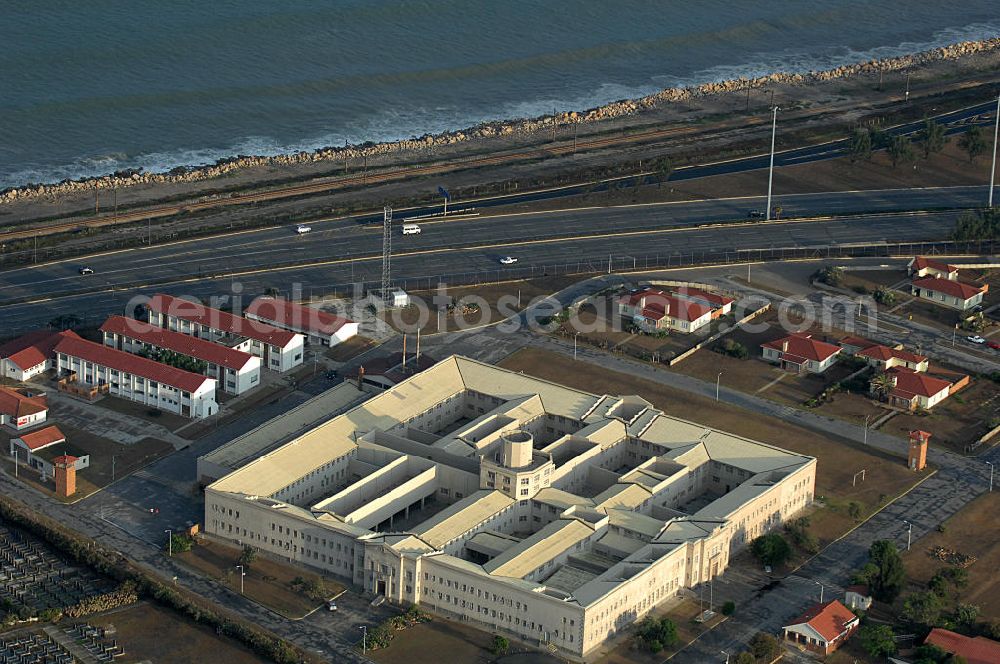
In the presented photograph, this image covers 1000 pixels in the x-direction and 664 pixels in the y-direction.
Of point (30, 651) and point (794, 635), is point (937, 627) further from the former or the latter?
point (30, 651)

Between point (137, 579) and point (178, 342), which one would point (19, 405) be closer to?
point (178, 342)

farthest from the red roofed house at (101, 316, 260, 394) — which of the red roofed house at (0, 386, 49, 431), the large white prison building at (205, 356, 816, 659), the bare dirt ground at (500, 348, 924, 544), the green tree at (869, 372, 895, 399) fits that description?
the green tree at (869, 372, 895, 399)

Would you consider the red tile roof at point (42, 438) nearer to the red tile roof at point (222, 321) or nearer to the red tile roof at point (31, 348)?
the red tile roof at point (31, 348)

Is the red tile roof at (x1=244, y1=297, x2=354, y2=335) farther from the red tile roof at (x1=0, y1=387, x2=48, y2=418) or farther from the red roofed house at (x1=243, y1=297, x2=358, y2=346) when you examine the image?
the red tile roof at (x1=0, y1=387, x2=48, y2=418)

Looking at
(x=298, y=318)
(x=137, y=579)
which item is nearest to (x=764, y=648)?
(x=137, y=579)

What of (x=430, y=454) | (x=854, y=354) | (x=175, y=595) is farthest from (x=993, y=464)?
(x=175, y=595)

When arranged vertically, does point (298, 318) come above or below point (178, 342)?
above
